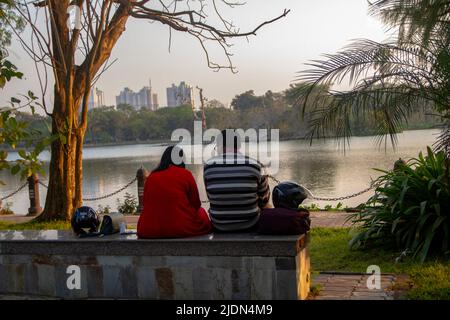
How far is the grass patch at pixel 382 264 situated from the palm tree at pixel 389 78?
1.36 m

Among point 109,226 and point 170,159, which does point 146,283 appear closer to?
point 109,226

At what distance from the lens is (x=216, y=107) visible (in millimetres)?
36844

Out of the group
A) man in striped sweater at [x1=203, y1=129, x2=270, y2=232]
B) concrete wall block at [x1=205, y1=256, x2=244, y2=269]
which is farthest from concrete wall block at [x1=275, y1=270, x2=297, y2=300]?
man in striped sweater at [x1=203, y1=129, x2=270, y2=232]

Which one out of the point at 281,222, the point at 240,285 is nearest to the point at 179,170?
the point at 281,222

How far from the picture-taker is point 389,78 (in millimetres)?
6805

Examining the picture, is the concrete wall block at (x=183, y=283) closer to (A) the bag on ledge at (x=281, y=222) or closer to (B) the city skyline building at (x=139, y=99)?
(A) the bag on ledge at (x=281, y=222)

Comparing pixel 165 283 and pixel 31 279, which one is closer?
pixel 165 283

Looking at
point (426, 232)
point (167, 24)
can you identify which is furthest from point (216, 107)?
point (426, 232)

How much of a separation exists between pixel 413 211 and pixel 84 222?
381 centimetres

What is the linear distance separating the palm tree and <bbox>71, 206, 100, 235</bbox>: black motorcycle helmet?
2722 mm

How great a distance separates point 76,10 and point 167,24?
183cm

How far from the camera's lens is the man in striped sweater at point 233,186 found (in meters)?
4.91
